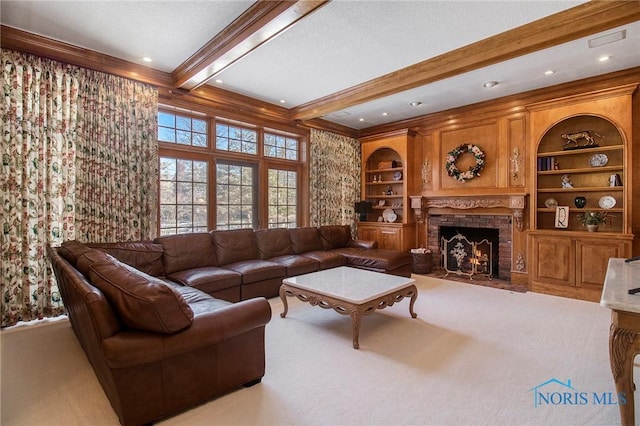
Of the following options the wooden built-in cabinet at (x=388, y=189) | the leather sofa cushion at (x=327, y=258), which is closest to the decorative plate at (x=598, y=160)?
the wooden built-in cabinet at (x=388, y=189)

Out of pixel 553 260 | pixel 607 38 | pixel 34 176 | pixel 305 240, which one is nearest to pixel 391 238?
pixel 305 240

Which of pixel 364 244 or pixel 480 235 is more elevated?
pixel 480 235

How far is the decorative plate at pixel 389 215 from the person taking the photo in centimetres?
667

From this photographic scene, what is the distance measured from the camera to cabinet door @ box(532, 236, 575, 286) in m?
4.37

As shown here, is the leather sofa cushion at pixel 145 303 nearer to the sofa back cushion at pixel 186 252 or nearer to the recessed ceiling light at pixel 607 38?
the sofa back cushion at pixel 186 252

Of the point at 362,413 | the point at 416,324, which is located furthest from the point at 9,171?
the point at 416,324

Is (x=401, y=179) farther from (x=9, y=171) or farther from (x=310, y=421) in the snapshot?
(x=9, y=171)

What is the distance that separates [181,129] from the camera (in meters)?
4.68

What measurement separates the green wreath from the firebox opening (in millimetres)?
967

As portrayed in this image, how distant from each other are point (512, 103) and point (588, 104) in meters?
0.99

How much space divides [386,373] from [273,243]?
296cm

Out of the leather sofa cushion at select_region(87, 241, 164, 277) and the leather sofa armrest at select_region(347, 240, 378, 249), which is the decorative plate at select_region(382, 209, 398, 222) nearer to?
the leather sofa armrest at select_region(347, 240, 378, 249)

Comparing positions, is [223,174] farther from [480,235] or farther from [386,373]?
[480,235]

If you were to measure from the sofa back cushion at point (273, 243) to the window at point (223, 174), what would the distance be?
0.53 metres
